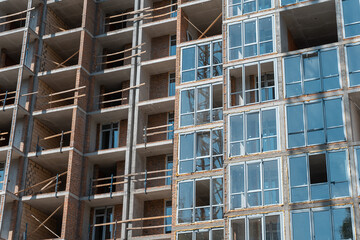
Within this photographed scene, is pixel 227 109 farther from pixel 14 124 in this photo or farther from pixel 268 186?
pixel 14 124

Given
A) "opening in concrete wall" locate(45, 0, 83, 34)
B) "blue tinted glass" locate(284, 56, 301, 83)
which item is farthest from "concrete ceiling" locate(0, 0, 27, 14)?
"blue tinted glass" locate(284, 56, 301, 83)

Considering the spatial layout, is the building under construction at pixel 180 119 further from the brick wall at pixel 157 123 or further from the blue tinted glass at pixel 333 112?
the brick wall at pixel 157 123

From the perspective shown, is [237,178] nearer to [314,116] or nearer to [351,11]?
[314,116]

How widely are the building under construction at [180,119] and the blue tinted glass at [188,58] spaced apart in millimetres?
190

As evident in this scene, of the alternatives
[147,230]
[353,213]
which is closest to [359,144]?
[353,213]

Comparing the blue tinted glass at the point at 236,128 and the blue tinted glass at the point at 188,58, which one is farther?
the blue tinted glass at the point at 188,58

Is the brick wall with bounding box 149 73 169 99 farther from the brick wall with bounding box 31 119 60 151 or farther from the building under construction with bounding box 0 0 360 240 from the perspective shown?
the brick wall with bounding box 31 119 60 151

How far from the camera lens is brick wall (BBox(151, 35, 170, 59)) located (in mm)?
49062

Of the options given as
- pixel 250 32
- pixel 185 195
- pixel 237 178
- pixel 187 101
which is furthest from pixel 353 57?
pixel 185 195

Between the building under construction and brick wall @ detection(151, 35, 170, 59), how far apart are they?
0.08 metres

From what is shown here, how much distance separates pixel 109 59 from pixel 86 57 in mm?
2885

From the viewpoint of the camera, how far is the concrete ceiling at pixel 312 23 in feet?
131

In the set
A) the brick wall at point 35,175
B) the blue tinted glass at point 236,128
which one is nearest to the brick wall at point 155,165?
the brick wall at point 35,175

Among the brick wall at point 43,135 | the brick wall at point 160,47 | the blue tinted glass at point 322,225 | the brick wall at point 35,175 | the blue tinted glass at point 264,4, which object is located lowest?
the blue tinted glass at point 322,225
